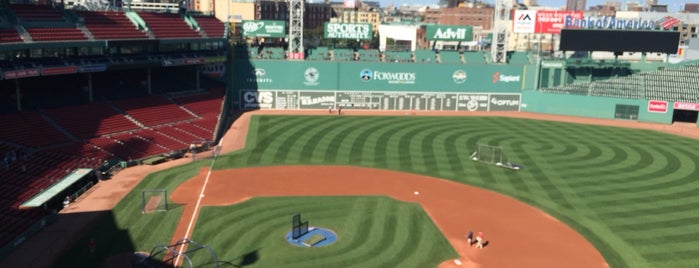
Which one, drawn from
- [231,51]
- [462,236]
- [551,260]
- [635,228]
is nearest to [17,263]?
[462,236]

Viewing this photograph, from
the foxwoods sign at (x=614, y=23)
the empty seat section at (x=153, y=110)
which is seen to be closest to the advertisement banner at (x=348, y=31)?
the empty seat section at (x=153, y=110)

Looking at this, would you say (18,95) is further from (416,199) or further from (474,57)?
(474,57)

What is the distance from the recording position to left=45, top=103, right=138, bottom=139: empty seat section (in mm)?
46594

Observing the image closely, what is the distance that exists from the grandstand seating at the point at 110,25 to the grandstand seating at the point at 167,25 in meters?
2.46

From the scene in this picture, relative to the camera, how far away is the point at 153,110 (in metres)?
55.7

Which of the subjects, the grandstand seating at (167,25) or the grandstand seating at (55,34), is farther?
the grandstand seating at (167,25)

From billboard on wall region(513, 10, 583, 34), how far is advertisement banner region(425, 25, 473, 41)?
742cm

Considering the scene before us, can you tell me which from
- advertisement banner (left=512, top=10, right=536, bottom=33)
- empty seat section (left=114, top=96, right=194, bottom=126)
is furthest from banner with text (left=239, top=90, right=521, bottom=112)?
empty seat section (left=114, top=96, right=194, bottom=126)

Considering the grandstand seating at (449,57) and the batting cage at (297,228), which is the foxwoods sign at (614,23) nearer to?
the grandstand seating at (449,57)

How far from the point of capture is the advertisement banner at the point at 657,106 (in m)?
71.7

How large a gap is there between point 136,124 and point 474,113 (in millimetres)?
44954

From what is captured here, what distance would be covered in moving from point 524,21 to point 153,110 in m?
54.6

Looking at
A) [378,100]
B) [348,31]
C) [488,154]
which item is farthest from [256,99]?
[488,154]

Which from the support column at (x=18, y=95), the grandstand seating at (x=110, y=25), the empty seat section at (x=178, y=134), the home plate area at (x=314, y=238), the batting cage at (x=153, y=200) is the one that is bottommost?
the home plate area at (x=314, y=238)
